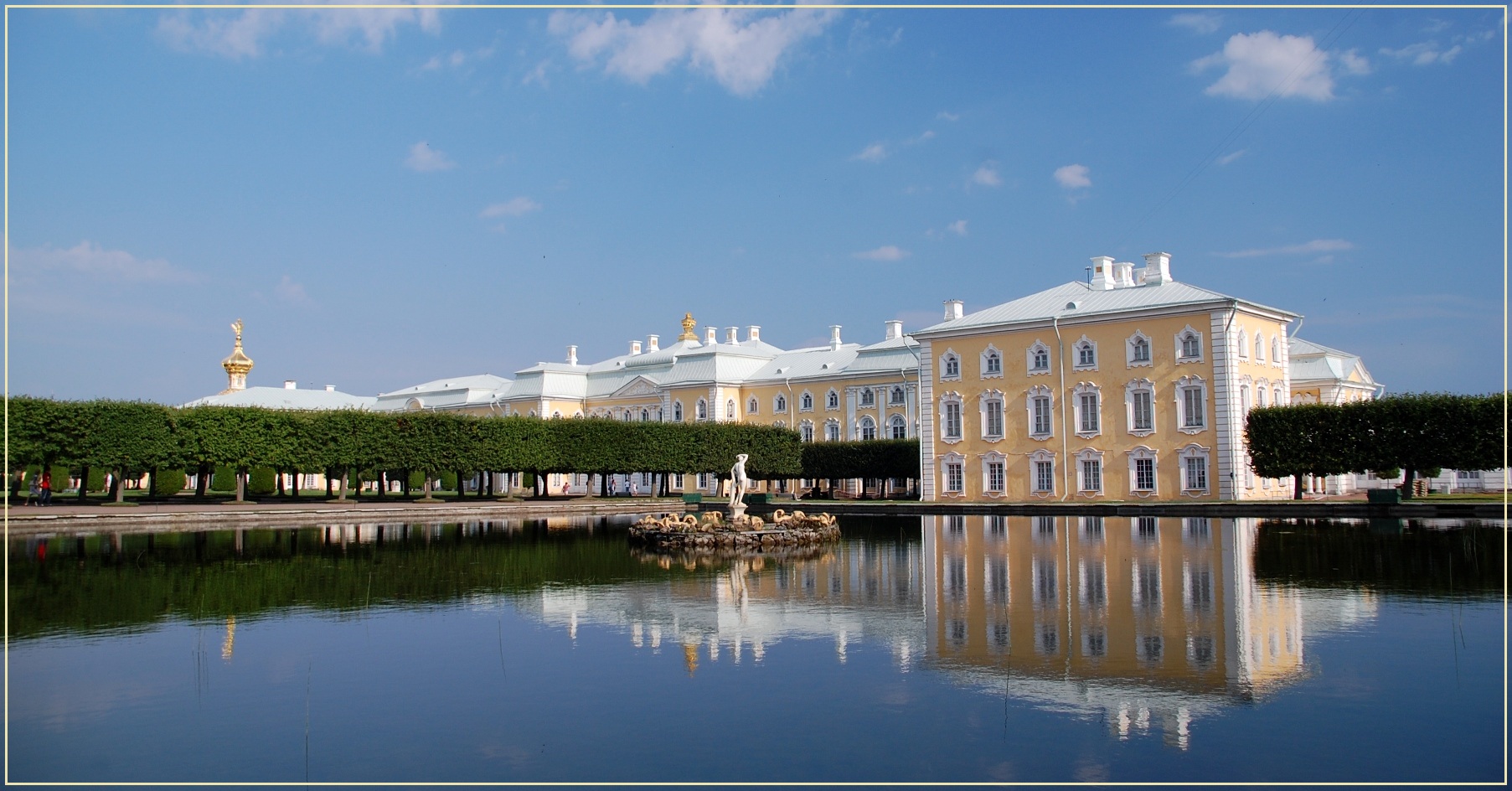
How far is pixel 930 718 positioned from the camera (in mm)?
9188

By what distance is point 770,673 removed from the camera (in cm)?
1108

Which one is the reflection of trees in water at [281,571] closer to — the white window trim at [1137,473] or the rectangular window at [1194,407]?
the white window trim at [1137,473]

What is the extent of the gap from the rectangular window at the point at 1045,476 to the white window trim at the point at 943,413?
4.01 meters

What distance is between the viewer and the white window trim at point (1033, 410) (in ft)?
173

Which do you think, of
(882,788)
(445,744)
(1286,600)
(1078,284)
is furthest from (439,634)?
(1078,284)

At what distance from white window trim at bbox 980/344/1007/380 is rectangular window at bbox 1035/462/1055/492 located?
4.44 m

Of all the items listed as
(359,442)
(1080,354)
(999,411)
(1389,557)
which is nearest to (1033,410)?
(999,411)

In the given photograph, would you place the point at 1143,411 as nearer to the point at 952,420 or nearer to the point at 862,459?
the point at 952,420

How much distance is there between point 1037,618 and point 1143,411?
3833 cm

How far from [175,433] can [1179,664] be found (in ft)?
151

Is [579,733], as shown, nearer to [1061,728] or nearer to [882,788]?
[882,788]

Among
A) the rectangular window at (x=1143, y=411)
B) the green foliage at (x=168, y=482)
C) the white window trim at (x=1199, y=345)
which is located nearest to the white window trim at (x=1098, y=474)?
the rectangular window at (x=1143, y=411)

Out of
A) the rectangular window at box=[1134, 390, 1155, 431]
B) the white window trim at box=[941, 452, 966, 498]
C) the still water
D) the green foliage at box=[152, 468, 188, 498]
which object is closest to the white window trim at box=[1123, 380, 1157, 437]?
the rectangular window at box=[1134, 390, 1155, 431]

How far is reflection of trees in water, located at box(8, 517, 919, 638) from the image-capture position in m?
16.3
